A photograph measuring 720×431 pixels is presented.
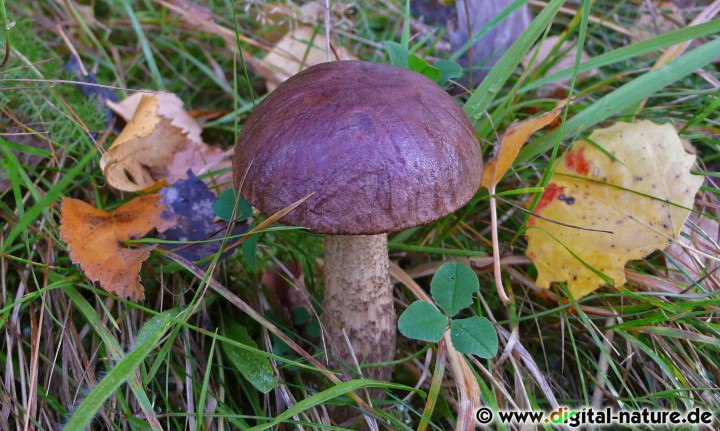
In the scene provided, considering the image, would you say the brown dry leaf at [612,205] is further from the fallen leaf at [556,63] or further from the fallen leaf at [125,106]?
the fallen leaf at [125,106]

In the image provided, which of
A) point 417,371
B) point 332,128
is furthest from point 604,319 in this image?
point 332,128

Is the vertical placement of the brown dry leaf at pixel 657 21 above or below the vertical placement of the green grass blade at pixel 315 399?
above

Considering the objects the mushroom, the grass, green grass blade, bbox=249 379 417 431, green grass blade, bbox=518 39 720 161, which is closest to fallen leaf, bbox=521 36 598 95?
the grass

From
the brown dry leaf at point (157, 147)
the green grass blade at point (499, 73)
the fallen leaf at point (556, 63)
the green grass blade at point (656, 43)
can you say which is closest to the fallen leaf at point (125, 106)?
the brown dry leaf at point (157, 147)

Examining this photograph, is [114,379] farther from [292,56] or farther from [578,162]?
[292,56]

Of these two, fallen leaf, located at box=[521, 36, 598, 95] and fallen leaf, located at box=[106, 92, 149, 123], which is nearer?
fallen leaf, located at box=[106, 92, 149, 123]

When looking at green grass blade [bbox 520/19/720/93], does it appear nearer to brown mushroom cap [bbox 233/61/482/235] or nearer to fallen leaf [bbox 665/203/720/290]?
fallen leaf [bbox 665/203/720/290]

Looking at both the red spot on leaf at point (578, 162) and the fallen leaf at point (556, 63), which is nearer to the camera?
the red spot on leaf at point (578, 162)
